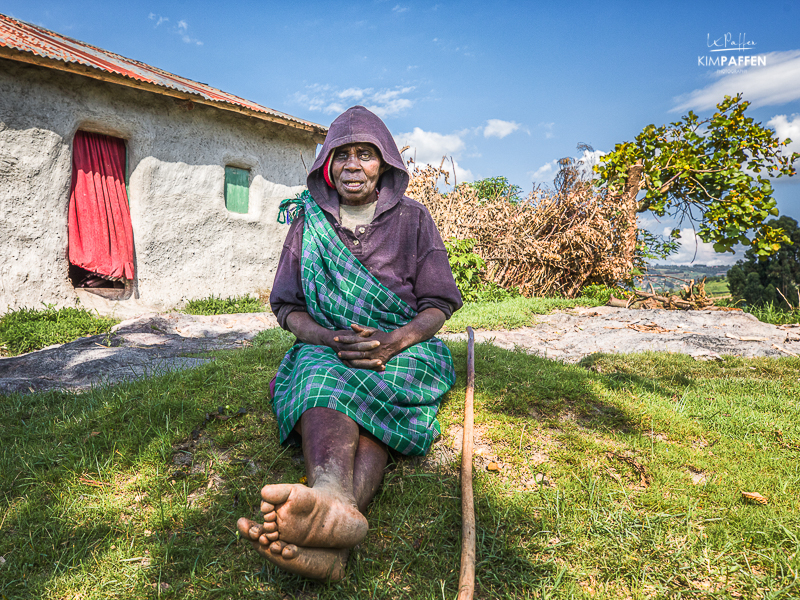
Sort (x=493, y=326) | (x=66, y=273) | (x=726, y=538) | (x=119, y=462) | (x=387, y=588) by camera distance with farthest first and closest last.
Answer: (x=66, y=273) < (x=493, y=326) < (x=119, y=462) < (x=726, y=538) < (x=387, y=588)

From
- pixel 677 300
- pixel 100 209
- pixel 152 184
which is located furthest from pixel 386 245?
pixel 677 300

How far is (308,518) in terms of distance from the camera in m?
1.32

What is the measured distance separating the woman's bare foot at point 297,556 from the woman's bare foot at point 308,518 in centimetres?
2

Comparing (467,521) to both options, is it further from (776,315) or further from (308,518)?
(776,315)

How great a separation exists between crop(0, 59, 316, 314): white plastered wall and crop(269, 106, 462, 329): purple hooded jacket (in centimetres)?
578

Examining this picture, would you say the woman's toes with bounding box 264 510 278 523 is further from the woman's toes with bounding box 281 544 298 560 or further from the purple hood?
the purple hood

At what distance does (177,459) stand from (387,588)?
1.30 m

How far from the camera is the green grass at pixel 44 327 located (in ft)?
17.3

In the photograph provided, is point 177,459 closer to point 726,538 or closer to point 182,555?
point 182,555

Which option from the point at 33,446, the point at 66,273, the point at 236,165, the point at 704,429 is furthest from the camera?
the point at 236,165

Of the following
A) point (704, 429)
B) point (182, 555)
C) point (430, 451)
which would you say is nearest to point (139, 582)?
point (182, 555)

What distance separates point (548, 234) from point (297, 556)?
8567 millimetres

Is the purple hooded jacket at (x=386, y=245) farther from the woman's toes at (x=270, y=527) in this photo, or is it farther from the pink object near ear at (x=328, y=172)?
the woman's toes at (x=270, y=527)

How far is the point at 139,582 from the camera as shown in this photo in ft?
5.10
